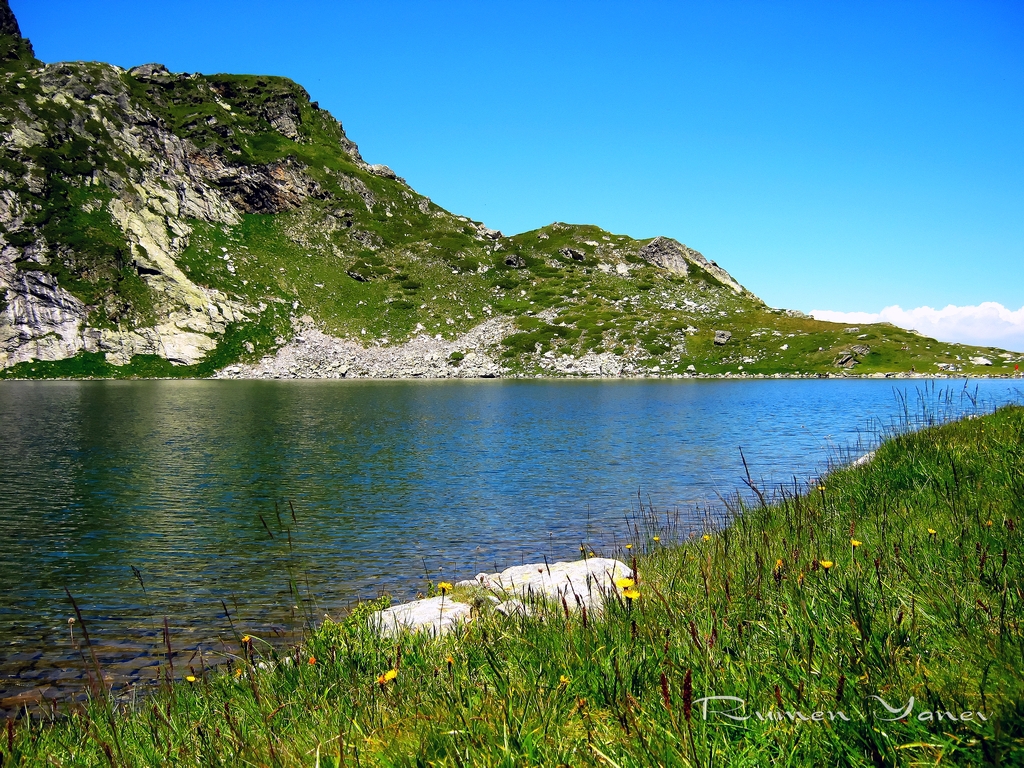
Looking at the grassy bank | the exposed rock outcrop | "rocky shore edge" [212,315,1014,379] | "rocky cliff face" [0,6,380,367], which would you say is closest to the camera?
the grassy bank

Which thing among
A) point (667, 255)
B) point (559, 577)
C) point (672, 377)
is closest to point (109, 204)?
point (672, 377)

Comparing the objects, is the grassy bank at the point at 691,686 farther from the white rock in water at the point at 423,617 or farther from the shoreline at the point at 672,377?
the shoreline at the point at 672,377

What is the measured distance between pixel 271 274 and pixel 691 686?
13447 cm

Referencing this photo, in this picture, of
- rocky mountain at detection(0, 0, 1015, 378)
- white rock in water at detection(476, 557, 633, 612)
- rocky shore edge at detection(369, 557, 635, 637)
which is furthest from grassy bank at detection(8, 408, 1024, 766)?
rocky mountain at detection(0, 0, 1015, 378)

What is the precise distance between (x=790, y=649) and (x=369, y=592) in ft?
34.4

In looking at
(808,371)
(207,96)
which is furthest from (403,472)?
(207,96)

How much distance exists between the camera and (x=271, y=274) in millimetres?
125375

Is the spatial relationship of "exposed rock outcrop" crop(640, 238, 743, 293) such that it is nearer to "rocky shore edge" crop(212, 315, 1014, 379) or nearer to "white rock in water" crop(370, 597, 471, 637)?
"rocky shore edge" crop(212, 315, 1014, 379)

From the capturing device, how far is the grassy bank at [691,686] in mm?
3066

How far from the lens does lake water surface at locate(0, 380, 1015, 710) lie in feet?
39.8

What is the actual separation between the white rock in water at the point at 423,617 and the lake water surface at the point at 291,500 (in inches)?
53.1

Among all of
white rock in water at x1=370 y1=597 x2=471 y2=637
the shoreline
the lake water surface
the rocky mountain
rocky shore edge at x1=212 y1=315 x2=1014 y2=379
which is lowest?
the lake water surface

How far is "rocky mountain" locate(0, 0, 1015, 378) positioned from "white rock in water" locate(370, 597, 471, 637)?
104946 millimetres

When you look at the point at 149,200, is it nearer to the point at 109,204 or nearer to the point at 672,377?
the point at 109,204
